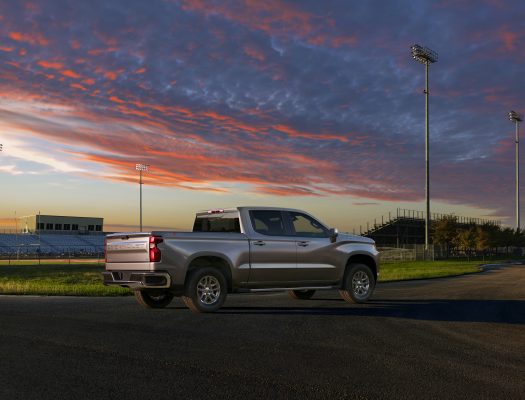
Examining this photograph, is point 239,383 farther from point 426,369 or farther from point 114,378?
point 426,369

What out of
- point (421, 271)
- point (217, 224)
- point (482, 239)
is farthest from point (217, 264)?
point (482, 239)

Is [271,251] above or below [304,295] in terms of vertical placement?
above

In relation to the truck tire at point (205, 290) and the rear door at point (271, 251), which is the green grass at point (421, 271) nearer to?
the rear door at point (271, 251)

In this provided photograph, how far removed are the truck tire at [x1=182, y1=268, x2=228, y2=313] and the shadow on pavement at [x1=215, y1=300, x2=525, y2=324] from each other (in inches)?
14.5

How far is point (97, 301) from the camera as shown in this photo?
47.2 feet

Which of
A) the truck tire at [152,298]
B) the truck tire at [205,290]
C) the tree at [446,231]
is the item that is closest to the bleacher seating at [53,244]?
the tree at [446,231]

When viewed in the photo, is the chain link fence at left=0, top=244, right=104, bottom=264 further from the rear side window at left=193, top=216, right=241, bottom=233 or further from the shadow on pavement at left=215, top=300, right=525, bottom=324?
the shadow on pavement at left=215, top=300, right=525, bottom=324

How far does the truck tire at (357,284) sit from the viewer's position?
13.7 m

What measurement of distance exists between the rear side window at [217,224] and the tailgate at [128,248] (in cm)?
206

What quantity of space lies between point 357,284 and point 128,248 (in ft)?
18.1

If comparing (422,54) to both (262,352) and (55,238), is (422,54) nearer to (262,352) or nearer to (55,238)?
(262,352)

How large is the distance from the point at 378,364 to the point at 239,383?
6.26ft

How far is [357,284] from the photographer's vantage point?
1395cm

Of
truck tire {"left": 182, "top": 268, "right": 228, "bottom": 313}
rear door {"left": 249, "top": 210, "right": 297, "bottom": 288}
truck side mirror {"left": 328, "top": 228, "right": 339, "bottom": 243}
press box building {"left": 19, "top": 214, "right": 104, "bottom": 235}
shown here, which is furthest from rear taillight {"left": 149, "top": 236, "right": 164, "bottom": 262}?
press box building {"left": 19, "top": 214, "right": 104, "bottom": 235}
